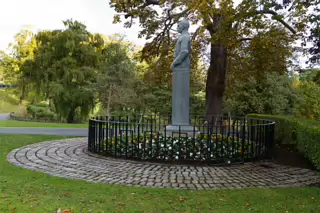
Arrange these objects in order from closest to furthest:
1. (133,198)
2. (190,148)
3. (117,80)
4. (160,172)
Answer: (133,198) → (160,172) → (190,148) → (117,80)

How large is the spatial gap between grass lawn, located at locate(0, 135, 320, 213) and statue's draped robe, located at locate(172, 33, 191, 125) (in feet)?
13.0

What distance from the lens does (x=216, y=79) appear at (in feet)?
51.0

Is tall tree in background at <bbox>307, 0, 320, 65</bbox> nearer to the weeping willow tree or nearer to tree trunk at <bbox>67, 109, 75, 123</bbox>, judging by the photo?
the weeping willow tree

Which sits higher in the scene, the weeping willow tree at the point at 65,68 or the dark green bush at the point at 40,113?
the weeping willow tree at the point at 65,68

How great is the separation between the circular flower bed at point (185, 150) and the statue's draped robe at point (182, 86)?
0.81m

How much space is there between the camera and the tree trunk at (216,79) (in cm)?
1547

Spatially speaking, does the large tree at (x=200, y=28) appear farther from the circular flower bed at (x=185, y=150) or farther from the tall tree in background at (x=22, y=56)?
the tall tree in background at (x=22, y=56)

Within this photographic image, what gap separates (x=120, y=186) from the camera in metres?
5.50

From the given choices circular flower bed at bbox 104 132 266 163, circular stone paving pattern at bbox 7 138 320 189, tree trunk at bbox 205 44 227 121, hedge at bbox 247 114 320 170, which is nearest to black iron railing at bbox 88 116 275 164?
circular flower bed at bbox 104 132 266 163

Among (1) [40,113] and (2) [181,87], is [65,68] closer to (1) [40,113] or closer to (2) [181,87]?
(1) [40,113]

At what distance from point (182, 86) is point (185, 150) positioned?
→ 2221mm

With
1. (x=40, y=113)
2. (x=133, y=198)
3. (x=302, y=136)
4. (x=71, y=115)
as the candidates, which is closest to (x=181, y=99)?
(x=302, y=136)

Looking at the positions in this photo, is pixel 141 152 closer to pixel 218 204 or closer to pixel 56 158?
pixel 56 158

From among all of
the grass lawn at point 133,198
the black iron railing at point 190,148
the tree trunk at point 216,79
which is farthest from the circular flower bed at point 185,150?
the tree trunk at point 216,79
